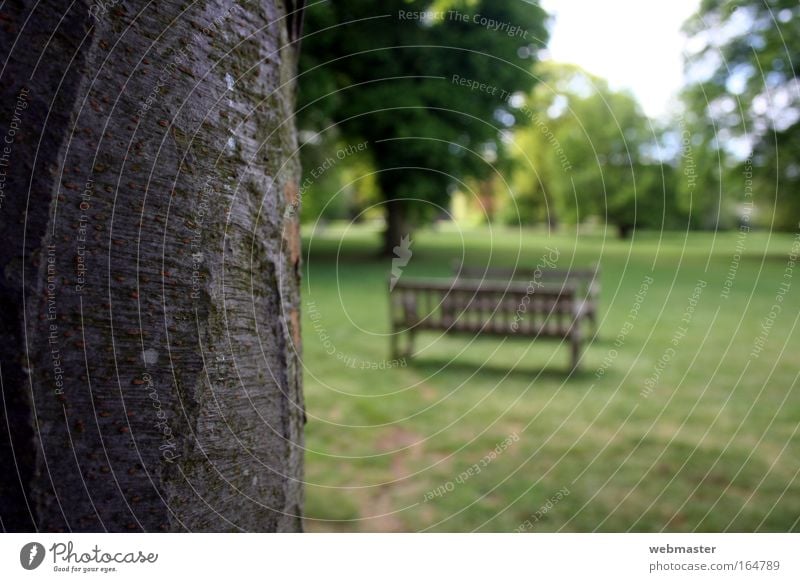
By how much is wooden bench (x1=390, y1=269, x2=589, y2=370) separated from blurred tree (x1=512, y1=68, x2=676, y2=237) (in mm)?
19906

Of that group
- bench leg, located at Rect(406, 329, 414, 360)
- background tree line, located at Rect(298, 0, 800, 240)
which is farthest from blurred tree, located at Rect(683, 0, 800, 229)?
bench leg, located at Rect(406, 329, 414, 360)

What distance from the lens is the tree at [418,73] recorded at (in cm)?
1427

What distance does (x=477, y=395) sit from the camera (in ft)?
20.0

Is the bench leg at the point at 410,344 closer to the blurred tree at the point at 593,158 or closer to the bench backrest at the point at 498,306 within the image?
the bench backrest at the point at 498,306

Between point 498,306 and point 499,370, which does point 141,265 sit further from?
point 499,370

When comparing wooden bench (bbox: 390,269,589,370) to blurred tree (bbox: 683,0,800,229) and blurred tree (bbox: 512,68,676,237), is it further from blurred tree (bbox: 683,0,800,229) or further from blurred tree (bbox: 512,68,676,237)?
blurred tree (bbox: 512,68,676,237)

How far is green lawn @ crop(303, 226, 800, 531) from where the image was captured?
3.72m

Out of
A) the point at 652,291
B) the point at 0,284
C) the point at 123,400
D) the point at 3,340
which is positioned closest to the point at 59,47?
the point at 0,284

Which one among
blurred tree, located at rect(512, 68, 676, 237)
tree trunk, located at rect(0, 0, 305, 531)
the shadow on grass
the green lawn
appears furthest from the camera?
blurred tree, located at rect(512, 68, 676, 237)

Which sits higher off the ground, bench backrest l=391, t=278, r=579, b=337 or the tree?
the tree

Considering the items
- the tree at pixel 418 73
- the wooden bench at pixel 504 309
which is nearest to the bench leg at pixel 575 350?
the wooden bench at pixel 504 309

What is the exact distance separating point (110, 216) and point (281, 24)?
782 millimetres

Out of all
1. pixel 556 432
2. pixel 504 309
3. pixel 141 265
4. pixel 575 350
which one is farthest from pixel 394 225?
pixel 141 265
